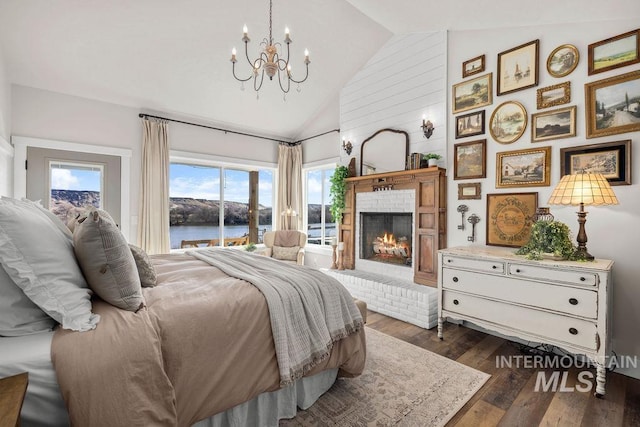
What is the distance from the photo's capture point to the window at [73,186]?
3.84 metres

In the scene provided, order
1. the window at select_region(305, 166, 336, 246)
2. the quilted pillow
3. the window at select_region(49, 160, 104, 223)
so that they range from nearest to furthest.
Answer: the quilted pillow < the window at select_region(49, 160, 104, 223) < the window at select_region(305, 166, 336, 246)

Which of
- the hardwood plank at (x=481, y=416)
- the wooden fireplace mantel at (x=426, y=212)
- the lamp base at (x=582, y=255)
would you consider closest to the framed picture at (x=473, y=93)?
the wooden fireplace mantel at (x=426, y=212)

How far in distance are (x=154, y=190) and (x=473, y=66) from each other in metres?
4.52

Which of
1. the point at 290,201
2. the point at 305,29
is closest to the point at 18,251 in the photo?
the point at 305,29

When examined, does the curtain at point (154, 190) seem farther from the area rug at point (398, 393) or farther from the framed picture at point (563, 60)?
the framed picture at point (563, 60)

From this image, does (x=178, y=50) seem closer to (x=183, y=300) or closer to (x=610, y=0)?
(x=183, y=300)

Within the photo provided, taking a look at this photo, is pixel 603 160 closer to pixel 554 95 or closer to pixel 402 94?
pixel 554 95

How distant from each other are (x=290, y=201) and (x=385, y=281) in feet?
9.10

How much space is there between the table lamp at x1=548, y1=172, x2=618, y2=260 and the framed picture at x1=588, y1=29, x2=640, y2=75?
1.00 m

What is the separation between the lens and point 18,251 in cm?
112

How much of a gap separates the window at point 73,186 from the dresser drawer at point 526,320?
177 inches

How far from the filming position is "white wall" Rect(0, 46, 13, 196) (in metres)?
3.10

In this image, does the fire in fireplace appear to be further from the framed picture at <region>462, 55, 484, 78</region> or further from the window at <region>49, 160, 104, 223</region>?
the window at <region>49, 160, 104, 223</region>

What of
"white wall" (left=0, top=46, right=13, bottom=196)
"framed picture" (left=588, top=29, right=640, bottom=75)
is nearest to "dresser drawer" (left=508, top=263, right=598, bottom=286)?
"framed picture" (left=588, top=29, right=640, bottom=75)
